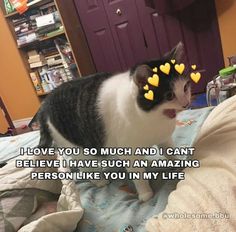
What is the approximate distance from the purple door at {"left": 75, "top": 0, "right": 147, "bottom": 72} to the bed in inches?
70.9

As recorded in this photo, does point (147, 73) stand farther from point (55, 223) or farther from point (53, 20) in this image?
point (53, 20)

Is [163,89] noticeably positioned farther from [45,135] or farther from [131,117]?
[45,135]

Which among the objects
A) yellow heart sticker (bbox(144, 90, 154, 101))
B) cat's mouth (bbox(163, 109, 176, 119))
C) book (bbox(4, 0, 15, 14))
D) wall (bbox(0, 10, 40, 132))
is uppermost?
book (bbox(4, 0, 15, 14))

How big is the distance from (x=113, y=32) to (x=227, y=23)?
1.03 m

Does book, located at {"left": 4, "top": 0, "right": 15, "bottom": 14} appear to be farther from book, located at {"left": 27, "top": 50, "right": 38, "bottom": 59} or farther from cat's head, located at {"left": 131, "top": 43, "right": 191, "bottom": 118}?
cat's head, located at {"left": 131, "top": 43, "right": 191, "bottom": 118}

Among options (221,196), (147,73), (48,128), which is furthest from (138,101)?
(48,128)

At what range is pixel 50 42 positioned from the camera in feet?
9.86

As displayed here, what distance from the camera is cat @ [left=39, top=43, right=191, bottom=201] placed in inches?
31.0

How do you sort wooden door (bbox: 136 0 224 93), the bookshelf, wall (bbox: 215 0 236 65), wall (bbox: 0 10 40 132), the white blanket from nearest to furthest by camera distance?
the white blanket < wall (bbox: 215 0 236 65) < wooden door (bbox: 136 0 224 93) < the bookshelf < wall (bbox: 0 10 40 132)

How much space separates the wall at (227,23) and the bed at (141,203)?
4.82 feet

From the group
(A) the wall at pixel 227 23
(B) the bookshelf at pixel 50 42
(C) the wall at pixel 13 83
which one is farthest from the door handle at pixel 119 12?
(C) the wall at pixel 13 83

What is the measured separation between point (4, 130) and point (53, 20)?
1.61 metres

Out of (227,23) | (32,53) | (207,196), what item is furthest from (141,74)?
(32,53)

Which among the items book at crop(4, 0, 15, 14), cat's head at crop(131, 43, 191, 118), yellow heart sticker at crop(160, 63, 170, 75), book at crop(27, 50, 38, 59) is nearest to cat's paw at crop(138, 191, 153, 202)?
cat's head at crop(131, 43, 191, 118)
